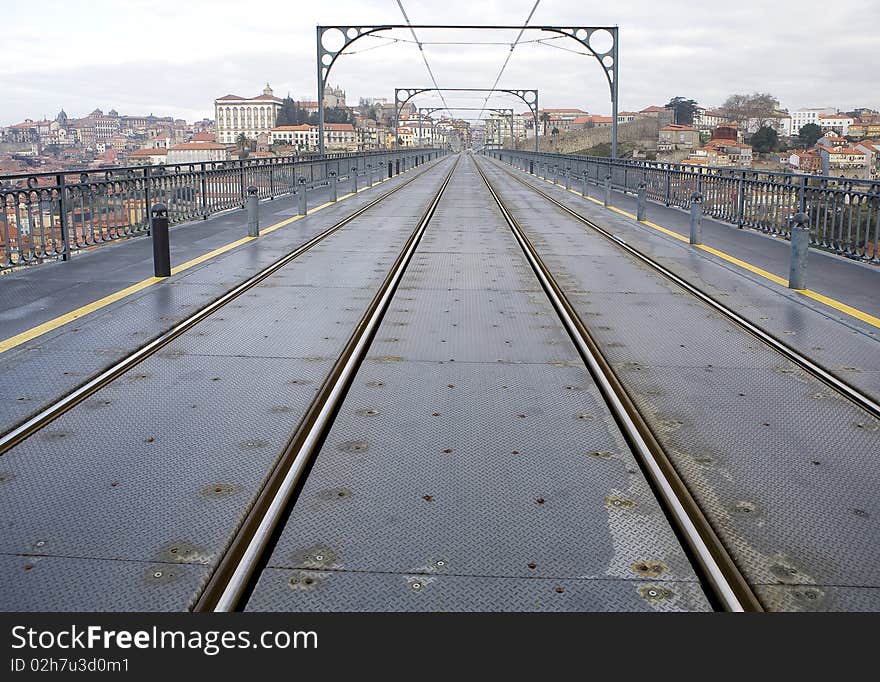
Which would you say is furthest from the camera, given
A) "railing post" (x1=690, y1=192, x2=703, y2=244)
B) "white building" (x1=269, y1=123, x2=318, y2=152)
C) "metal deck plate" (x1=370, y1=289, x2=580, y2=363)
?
"white building" (x1=269, y1=123, x2=318, y2=152)

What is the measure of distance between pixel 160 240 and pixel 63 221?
2671 millimetres

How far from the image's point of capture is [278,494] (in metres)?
4.51

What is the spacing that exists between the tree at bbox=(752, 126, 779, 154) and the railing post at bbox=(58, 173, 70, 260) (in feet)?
378

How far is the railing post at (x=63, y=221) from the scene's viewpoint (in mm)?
13328

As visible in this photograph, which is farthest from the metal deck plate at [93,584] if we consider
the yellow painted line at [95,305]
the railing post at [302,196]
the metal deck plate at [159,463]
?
the railing post at [302,196]

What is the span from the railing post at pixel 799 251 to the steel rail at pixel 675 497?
4.20m

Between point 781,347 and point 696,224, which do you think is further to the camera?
point 696,224

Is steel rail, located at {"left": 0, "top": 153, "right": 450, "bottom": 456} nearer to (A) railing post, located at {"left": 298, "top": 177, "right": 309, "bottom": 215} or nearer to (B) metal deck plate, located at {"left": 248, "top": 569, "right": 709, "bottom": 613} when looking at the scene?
(B) metal deck plate, located at {"left": 248, "top": 569, "right": 709, "bottom": 613}

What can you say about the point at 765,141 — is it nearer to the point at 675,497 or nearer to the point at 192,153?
the point at 192,153

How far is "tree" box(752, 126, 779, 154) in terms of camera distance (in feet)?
388

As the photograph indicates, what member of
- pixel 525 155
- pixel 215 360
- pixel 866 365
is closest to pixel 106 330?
pixel 215 360

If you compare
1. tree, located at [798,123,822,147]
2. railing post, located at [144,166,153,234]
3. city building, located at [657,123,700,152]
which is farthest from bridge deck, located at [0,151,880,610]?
tree, located at [798,123,822,147]

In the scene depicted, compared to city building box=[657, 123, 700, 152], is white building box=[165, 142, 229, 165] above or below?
below

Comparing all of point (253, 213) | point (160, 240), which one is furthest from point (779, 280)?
point (253, 213)
